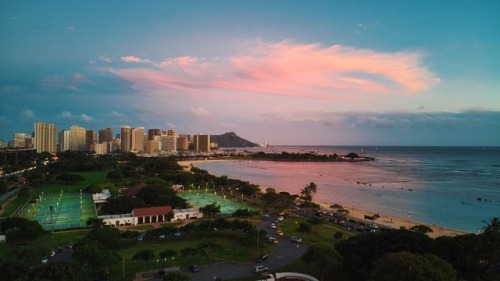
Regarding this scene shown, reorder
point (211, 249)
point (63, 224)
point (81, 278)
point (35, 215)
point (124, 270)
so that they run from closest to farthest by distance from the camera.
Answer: point (81, 278) → point (124, 270) → point (211, 249) → point (63, 224) → point (35, 215)

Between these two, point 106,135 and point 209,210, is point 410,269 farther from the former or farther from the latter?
point 106,135

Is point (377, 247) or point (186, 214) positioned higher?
point (377, 247)

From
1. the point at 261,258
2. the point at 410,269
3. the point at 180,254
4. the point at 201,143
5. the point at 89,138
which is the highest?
the point at 89,138

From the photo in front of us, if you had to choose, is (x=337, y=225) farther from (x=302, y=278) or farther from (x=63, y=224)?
(x=63, y=224)

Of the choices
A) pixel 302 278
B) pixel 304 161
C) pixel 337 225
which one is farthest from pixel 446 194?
pixel 304 161

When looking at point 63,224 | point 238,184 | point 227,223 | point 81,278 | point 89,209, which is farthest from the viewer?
point 238,184

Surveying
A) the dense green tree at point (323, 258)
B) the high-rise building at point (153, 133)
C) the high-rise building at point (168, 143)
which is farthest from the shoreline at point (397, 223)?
the high-rise building at point (153, 133)

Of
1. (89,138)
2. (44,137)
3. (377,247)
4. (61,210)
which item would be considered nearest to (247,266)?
(377,247)
